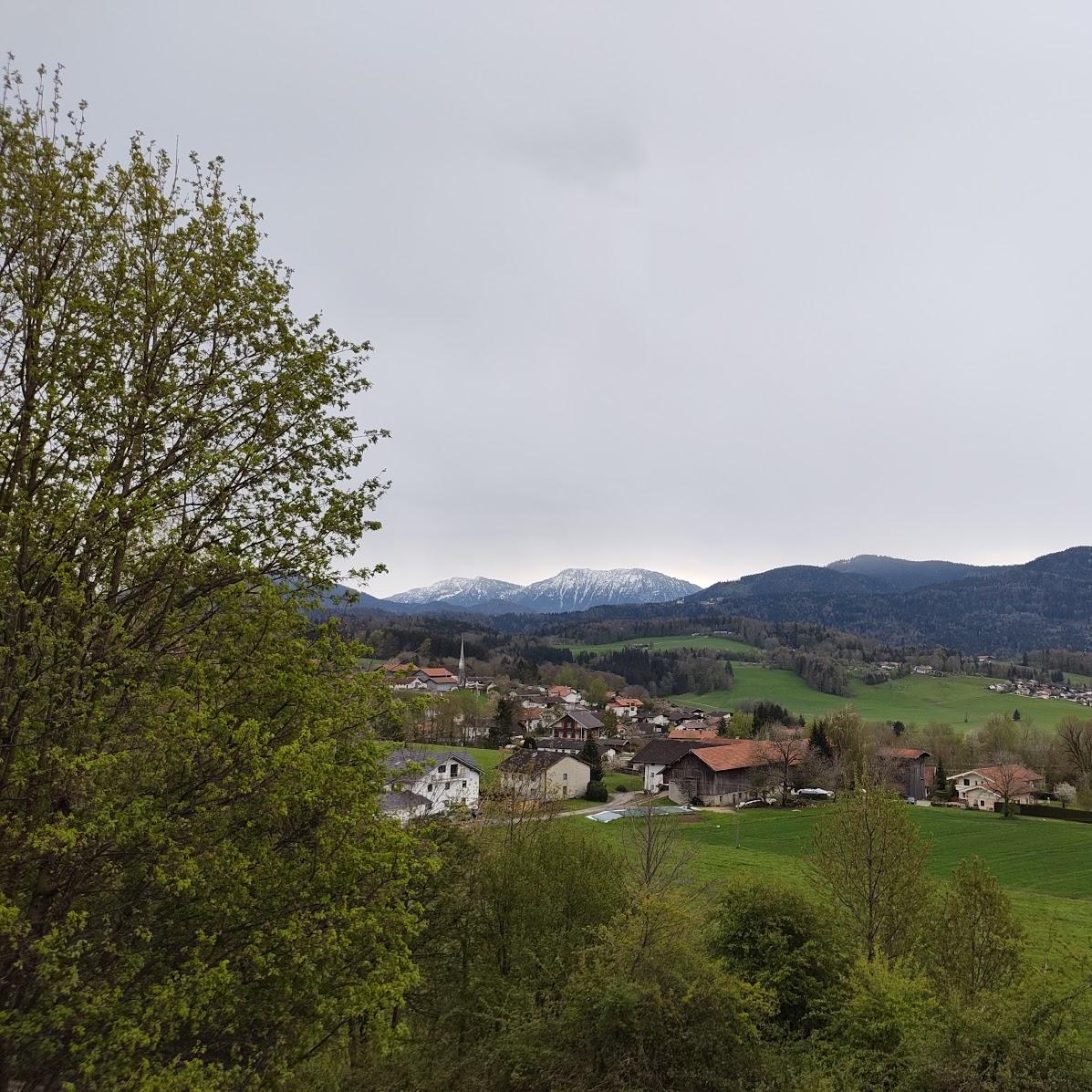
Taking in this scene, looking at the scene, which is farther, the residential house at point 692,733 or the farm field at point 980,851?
the residential house at point 692,733

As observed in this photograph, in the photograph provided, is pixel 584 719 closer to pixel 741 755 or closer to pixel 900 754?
pixel 741 755

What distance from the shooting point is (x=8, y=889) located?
7.70 metres

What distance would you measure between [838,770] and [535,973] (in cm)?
7356

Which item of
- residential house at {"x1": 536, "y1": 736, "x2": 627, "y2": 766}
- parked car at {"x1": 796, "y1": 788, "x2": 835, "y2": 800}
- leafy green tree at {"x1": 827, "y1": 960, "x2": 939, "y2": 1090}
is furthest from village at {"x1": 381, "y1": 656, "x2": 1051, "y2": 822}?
leafy green tree at {"x1": 827, "y1": 960, "x2": 939, "y2": 1090}

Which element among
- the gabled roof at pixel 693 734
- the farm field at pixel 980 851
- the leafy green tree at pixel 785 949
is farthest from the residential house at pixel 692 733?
the leafy green tree at pixel 785 949

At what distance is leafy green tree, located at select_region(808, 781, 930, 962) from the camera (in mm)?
21734

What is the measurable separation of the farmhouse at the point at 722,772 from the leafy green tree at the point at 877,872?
63.0 meters

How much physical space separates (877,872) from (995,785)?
253 ft

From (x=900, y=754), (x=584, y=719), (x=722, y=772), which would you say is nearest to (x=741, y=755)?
(x=722, y=772)

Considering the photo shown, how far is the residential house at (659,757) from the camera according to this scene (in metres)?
87.9

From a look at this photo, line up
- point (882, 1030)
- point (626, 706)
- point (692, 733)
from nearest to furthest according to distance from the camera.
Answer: point (882, 1030)
point (692, 733)
point (626, 706)

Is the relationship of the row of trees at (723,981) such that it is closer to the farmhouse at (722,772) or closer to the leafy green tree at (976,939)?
the leafy green tree at (976,939)

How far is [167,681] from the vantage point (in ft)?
29.6

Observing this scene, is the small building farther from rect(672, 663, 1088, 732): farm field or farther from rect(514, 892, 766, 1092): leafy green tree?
rect(514, 892, 766, 1092): leafy green tree
